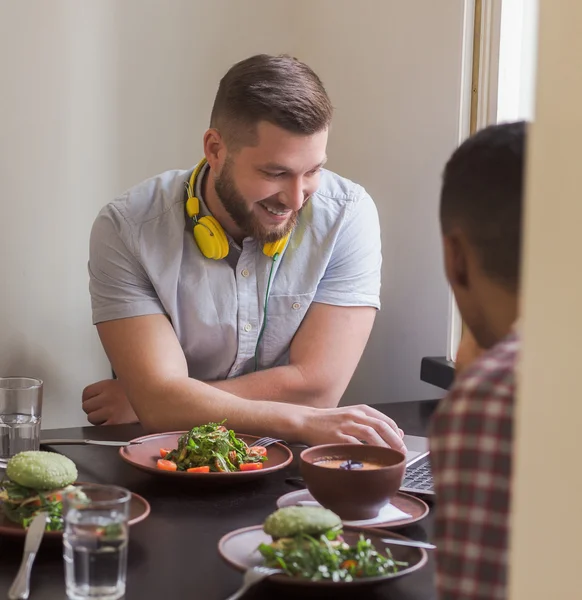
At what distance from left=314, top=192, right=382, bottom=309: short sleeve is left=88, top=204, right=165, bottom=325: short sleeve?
15.9 inches

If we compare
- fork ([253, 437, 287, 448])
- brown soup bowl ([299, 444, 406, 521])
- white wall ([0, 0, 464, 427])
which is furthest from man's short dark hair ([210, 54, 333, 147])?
brown soup bowl ([299, 444, 406, 521])

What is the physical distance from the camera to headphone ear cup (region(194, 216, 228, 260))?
82.4 inches

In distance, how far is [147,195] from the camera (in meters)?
2.17

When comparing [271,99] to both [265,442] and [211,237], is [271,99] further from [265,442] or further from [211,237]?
[265,442]

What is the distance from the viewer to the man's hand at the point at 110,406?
84.7 inches

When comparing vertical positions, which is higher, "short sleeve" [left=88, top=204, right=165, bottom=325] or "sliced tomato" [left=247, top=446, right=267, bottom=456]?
"short sleeve" [left=88, top=204, right=165, bottom=325]

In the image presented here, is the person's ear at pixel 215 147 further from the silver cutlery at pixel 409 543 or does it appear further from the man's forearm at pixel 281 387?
the silver cutlery at pixel 409 543

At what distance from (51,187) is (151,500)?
1.61 metres

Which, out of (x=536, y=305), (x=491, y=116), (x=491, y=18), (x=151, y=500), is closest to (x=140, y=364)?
(x=151, y=500)

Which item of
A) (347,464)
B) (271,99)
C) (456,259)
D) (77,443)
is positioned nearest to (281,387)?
(77,443)

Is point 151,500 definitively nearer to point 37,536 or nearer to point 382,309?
point 37,536

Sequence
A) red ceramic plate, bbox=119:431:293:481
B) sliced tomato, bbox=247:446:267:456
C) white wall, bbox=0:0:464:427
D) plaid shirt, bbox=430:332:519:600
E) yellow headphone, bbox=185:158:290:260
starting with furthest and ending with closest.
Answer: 1. white wall, bbox=0:0:464:427
2. yellow headphone, bbox=185:158:290:260
3. sliced tomato, bbox=247:446:267:456
4. red ceramic plate, bbox=119:431:293:481
5. plaid shirt, bbox=430:332:519:600

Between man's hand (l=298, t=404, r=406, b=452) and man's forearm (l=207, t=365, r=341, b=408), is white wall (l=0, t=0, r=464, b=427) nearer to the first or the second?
man's forearm (l=207, t=365, r=341, b=408)

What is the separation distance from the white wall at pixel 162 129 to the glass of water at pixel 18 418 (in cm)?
128
